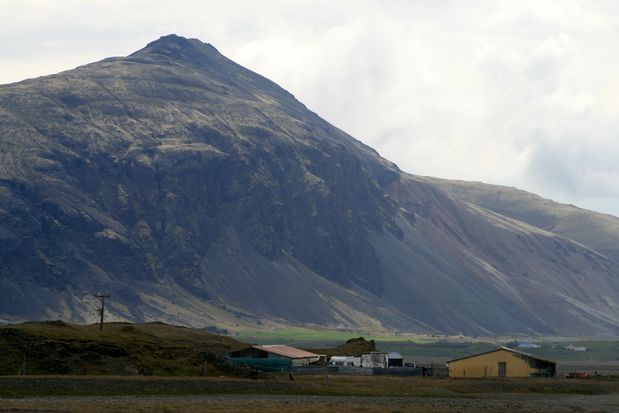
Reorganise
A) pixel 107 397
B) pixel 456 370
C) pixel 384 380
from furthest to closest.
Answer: pixel 456 370, pixel 384 380, pixel 107 397

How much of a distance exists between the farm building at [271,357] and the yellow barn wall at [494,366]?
16.3 m

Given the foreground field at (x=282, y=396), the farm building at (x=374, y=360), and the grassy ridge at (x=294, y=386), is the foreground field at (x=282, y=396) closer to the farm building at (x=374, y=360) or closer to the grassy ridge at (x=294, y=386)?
the grassy ridge at (x=294, y=386)

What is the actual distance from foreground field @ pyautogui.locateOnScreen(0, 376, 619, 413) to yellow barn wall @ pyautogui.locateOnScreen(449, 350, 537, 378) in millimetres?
21940

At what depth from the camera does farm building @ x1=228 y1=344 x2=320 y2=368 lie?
116 meters

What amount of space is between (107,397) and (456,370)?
63325 mm

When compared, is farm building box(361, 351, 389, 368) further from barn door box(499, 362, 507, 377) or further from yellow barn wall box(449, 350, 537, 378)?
barn door box(499, 362, 507, 377)

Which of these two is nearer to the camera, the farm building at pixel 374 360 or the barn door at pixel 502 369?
the barn door at pixel 502 369

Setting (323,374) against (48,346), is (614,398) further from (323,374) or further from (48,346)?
(48,346)

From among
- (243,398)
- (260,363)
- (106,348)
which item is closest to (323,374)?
(260,363)

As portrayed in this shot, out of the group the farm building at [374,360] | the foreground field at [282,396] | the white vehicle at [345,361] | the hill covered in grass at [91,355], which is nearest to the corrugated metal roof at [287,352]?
the white vehicle at [345,361]

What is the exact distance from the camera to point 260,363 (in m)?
116

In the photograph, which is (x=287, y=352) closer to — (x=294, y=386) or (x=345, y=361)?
(x=345, y=361)

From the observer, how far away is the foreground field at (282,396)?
6975 centimetres

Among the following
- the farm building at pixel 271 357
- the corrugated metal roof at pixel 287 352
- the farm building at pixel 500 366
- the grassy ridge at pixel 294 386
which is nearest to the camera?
the grassy ridge at pixel 294 386
